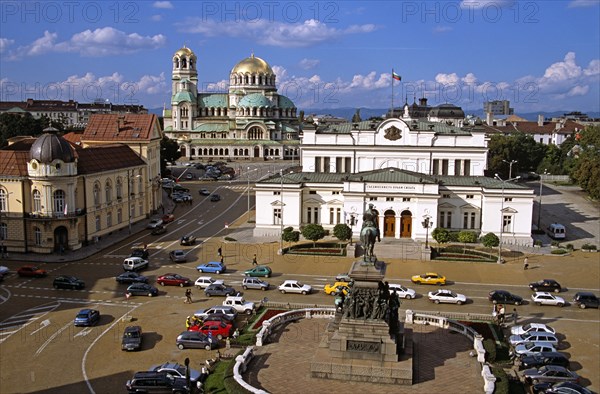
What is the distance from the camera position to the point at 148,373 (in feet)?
93.4

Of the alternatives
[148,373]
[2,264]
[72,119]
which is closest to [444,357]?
[148,373]

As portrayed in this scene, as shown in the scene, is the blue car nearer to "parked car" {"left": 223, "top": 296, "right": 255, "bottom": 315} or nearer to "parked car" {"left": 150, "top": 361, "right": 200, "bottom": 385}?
"parked car" {"left": 223, "top": 296, "right": 255, "bottom": 315}

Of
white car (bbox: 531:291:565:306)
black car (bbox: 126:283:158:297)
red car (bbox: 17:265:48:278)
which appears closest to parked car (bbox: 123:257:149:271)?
red car (bbox: 17:265:48:278)

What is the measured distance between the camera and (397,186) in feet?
202

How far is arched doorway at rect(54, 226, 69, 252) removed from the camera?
55.8m

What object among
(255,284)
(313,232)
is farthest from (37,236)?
(313,232)

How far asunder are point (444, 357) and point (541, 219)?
4850 centimetres

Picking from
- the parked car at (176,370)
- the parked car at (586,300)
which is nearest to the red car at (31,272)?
the parked car at (176,370)

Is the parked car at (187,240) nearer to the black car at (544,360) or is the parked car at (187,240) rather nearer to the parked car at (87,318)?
the parked car at (87,318)

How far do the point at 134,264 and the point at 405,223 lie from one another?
27.3 m

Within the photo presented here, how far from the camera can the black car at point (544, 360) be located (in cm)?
3081

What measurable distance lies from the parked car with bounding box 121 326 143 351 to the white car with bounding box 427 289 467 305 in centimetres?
2018

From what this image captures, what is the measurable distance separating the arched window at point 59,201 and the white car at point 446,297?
33.9 metres

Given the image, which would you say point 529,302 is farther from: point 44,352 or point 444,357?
point 44,352
